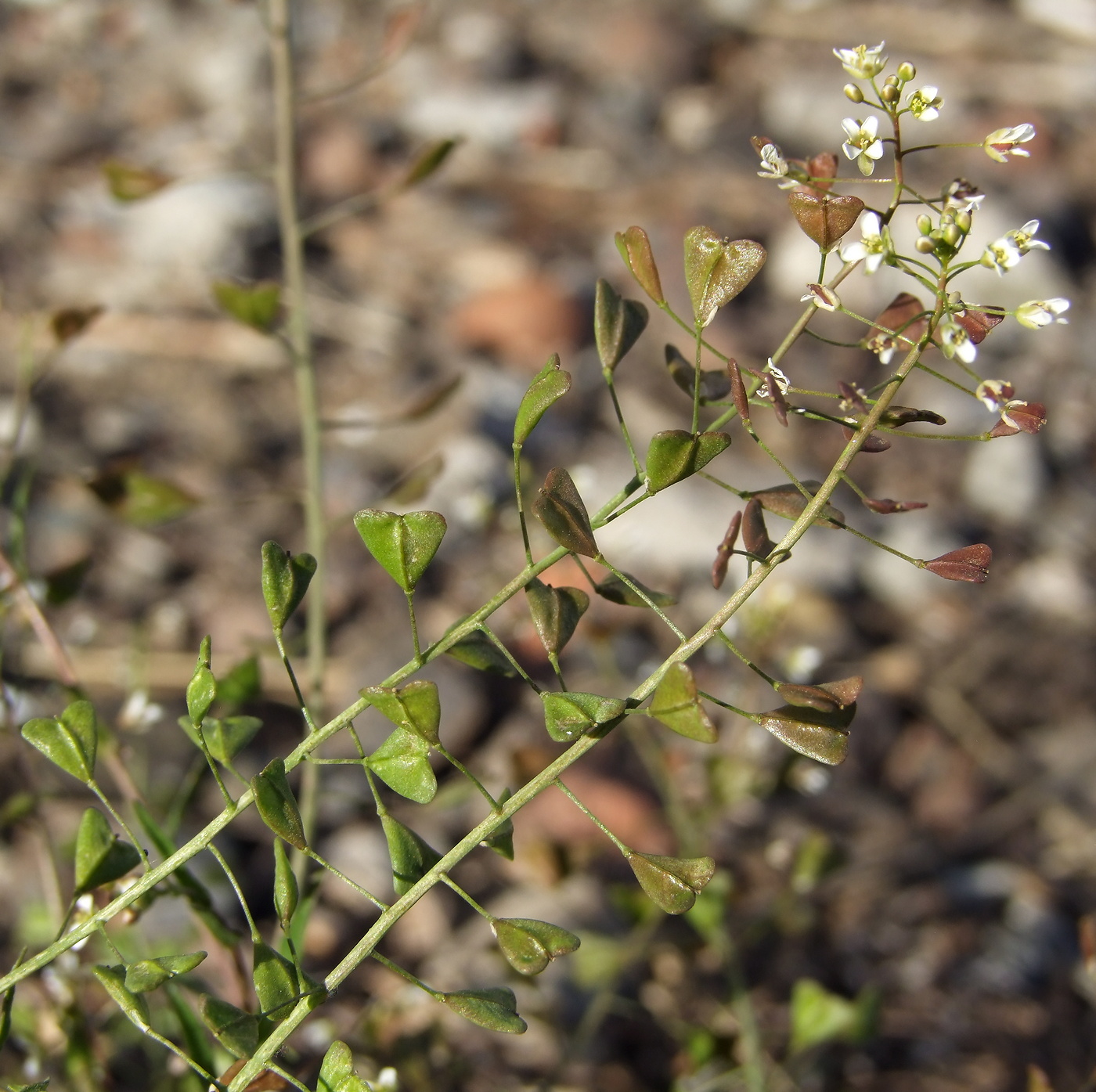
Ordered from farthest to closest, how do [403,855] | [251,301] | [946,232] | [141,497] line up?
[141,497]
[251,301]
[403,855]
[946,232]

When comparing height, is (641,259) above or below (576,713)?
above

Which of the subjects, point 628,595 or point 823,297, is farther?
point 628,595

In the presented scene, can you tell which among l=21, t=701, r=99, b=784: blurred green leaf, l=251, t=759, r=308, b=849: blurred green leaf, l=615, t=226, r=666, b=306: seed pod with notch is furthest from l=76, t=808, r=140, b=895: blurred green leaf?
l=615, t=226, r=666, b=306: seed pod with notch

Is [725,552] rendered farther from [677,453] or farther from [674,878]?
[674,878]

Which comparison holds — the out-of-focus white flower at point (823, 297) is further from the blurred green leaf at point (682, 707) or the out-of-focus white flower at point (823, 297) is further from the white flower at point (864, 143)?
the blurred green leaf at point (682, 707)

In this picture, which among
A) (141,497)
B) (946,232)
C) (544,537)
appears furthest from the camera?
(544,537)

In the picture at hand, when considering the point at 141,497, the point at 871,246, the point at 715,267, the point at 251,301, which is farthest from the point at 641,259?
the point at 141,497

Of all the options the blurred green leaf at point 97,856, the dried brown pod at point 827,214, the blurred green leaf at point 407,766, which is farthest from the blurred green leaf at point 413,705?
the dried brown pod at point 827,214

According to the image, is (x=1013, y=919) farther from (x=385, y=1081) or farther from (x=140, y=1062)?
(x=140, y=1062)
